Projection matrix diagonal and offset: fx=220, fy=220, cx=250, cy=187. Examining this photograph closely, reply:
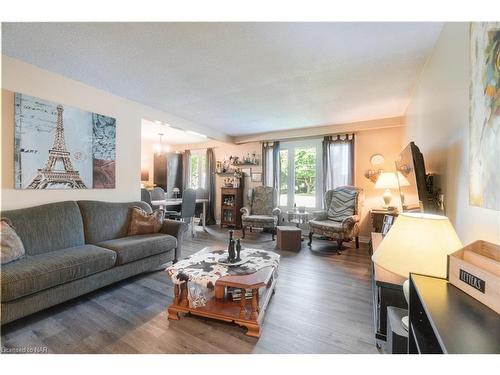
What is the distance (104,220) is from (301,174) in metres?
3.85

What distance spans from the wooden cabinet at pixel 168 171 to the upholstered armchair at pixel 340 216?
4168mm

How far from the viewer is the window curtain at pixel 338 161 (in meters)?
4.40

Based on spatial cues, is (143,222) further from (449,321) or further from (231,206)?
(449,321)

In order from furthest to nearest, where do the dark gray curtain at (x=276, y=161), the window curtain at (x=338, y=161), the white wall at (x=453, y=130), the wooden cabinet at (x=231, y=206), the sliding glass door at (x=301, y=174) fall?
the wooden cabinet at (x=231, y=206)
the dark gray curtain at (x=276, y=161)
the sliding glass door at (x=301, y=174)
the window curtain at (x=338, y=161)
the white wall at (x=453, y=130)

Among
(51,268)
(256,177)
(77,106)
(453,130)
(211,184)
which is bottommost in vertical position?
→ (51,268)

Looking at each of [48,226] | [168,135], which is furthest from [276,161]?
[48,226]

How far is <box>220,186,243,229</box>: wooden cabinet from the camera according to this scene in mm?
5461

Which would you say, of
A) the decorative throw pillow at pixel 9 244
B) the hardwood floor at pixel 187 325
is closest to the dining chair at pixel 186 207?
the hardwood floor at pixel 187 325

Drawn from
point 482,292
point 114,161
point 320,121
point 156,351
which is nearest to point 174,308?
point 156,351

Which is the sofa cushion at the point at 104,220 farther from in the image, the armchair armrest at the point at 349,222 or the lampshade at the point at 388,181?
the lampshade at the point at 388,181

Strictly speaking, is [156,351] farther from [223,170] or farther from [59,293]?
[223,170]

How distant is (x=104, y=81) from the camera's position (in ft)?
8.68

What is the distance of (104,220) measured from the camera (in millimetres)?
2670

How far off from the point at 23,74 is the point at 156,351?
2.90 m
